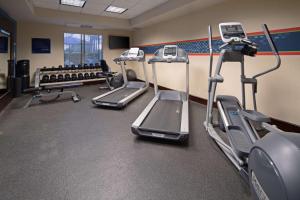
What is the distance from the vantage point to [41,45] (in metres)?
7.10

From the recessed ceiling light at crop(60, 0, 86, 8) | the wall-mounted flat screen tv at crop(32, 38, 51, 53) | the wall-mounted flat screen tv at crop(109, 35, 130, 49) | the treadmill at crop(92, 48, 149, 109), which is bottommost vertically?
the treadmill at crop(92, 48, 149, 109)

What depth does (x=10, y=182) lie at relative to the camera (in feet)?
6.06

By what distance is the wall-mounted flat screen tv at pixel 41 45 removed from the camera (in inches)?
275

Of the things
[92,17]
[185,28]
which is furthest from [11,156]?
[92,17]

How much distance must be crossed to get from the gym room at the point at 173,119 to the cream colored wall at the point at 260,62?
0.06 feet

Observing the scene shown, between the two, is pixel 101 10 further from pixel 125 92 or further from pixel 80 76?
pixel 125 92

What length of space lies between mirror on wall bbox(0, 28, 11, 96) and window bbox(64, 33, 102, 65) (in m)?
2.78

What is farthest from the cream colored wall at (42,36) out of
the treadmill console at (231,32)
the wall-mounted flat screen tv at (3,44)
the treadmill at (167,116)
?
the treadmill console at (231,32)

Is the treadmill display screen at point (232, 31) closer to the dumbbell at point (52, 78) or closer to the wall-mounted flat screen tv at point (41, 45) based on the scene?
the dumbbell at point (52, 78)

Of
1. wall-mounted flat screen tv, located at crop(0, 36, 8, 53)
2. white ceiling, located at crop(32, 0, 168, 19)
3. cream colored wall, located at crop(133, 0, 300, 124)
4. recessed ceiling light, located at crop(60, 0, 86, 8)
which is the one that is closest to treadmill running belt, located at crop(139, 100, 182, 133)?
cream colored wall, located at crop(133, 0, 300, 124)

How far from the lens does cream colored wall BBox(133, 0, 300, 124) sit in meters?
3.05

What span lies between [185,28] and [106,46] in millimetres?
4480

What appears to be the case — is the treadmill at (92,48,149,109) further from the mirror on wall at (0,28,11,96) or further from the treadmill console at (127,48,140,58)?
the mirror on wall at (0,28,11,96)

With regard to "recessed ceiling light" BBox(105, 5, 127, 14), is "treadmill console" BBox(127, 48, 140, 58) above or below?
below
